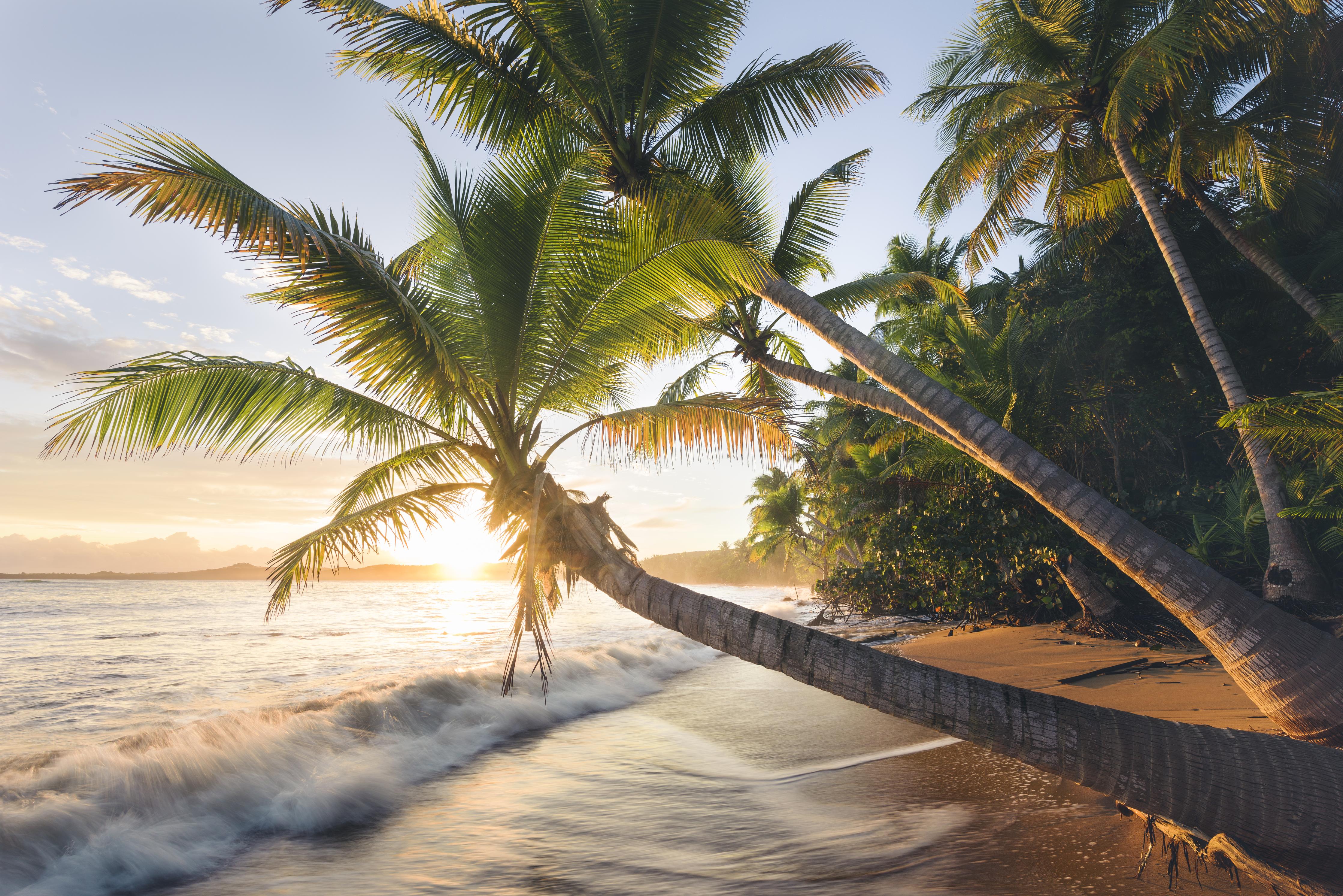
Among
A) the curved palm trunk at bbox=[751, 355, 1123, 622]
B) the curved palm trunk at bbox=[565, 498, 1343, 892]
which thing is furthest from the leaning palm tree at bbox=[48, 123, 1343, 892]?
the curved palm trunk at bbox=[751, 355, 1123, 622]

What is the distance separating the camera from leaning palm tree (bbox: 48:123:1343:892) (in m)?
2.87

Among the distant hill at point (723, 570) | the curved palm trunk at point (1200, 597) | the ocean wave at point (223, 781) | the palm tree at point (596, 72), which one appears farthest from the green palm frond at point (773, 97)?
the distant hill at point (723, 570)

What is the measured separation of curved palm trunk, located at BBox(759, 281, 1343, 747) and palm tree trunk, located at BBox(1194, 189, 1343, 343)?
1034 cm

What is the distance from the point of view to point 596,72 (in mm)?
6059

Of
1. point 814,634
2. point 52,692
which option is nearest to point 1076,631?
point 814,634

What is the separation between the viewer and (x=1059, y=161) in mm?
10461

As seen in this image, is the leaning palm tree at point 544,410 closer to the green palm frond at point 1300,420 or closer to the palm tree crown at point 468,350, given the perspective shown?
the palm tree crown at point 468,350

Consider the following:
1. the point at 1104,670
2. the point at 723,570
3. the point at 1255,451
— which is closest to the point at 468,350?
the point at 1104,670

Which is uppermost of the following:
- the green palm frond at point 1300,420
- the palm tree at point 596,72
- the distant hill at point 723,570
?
the palm tree at point 596,72

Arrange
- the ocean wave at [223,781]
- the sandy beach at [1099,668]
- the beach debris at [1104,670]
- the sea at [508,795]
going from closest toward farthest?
1. the sea at [508,795]
2. the ocean wave at [223,781]
3. the sandy beach at [1099,668]
4. the beach debris at [1104,670]

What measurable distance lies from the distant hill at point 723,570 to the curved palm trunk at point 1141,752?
8005cm

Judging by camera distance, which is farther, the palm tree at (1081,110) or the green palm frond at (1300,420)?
the palm tree at (1081,110)

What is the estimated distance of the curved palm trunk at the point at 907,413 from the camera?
6.26 metres

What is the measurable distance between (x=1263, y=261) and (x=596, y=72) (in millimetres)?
12464
